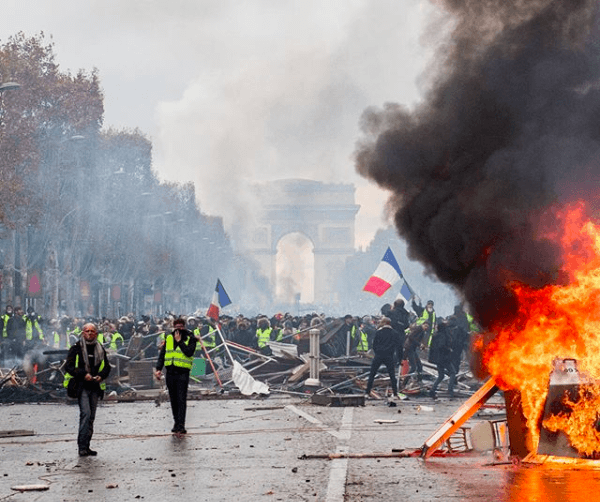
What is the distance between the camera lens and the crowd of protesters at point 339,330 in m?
25.2

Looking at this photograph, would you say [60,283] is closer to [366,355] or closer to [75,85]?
[75,85]

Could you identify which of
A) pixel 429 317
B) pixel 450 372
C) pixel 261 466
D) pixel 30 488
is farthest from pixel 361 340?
pixel 30 488

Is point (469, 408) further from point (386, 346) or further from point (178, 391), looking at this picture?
point (386, 346)

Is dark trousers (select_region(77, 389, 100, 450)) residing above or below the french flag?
below

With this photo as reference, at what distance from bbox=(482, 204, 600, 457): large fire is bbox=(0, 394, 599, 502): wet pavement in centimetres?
42

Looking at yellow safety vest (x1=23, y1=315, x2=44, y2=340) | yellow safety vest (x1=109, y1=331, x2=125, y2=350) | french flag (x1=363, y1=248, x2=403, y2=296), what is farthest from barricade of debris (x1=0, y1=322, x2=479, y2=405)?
yellow safety vest (x1=23, y1=315, x2=44, y2=340)

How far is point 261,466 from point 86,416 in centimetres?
274

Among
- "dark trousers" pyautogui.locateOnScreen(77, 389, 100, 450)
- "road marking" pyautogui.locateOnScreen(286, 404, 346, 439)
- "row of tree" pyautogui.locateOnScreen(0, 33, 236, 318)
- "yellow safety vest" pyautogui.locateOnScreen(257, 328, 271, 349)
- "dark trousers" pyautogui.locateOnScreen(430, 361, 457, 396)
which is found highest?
"row of tree" pyautogui.locateOnScreen(0, 33, 236, 318)

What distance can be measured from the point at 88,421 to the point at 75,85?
127 feet

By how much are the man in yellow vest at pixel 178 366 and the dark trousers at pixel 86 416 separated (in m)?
2.06

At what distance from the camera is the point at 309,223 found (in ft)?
463

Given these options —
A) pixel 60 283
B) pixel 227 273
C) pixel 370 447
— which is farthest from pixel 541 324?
pixel 227 273

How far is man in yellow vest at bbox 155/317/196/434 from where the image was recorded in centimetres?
1658

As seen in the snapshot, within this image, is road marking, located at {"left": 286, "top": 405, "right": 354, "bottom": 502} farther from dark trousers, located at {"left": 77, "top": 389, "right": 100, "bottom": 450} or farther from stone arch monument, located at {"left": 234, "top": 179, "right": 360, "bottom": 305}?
stone arch monument, located at {"left": 234, "top": 179, "right": 360, "bottom": 305}
